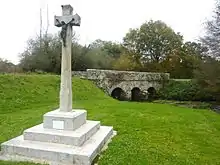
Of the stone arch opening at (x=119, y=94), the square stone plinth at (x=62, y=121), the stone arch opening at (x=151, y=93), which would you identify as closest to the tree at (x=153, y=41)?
the stone arch opening at (x=151, y=93)

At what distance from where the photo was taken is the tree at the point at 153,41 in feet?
140

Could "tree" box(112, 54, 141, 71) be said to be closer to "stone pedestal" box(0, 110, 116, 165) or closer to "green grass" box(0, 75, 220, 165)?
"green grass" box(0, 75, 220, 165)

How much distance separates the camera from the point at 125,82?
33.5 meters

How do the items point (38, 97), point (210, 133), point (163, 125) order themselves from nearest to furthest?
point (210, 133) < point (163, 125) < point (38, 97)

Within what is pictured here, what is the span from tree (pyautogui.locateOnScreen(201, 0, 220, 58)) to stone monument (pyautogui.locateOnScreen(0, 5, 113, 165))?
731 inches

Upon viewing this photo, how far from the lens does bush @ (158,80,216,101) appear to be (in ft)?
108

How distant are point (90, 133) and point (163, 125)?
4.97 meters

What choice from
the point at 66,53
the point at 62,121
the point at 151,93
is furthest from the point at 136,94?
the point at 62,121

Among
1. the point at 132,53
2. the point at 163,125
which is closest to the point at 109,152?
the point at 163,125

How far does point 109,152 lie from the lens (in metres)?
7.31

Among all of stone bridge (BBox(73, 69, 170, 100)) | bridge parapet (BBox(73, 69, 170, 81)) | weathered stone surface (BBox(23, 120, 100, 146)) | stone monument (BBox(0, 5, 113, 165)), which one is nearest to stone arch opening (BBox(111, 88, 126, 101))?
stone bridge (BBox(73, 69, 170, 100))

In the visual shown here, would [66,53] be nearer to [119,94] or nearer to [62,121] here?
[62,121]

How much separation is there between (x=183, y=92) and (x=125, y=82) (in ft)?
24.1

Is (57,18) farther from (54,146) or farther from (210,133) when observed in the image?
(210,133)
